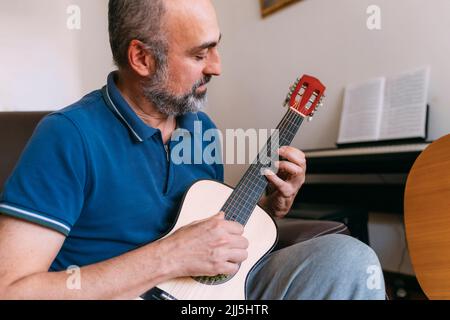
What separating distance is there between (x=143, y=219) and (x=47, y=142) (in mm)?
244

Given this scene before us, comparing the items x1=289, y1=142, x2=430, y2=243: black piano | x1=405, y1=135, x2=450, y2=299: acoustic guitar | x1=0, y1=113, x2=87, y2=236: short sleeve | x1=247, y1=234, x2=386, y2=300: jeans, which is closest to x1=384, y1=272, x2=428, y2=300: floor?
x1=289, y1=142, x2=430, y2=243: black piano

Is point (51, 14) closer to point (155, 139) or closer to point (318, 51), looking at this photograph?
point (318, 51)

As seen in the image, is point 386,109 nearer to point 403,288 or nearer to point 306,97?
point 403,288

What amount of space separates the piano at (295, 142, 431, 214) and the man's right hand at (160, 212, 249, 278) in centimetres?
94

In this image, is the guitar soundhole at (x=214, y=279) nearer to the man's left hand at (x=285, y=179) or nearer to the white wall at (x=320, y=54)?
the man's left hand at (x=285, y=179)

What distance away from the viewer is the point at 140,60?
38.6 inches

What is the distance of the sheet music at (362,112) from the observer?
1.87m

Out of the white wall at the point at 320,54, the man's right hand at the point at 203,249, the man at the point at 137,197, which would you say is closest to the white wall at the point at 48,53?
the white wall at the point at 320,54

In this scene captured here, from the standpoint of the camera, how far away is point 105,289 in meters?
0.68

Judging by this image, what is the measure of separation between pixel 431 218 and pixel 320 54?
1326mm

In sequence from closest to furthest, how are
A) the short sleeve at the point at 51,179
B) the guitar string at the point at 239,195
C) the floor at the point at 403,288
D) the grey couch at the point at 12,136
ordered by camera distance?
the short sleeve at the point at 51,179 → the guitar string at the point at 239,195 → the grey couch at the point at 12,136 → the floor at the point at 403,288

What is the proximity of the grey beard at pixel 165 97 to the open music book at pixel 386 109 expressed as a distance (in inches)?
42.4

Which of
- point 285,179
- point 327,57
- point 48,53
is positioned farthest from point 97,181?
point 48,53
